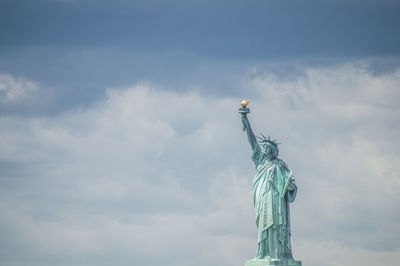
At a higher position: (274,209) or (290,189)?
(290,189)

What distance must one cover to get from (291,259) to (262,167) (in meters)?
3.98

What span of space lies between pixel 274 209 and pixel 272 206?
5.7 inches

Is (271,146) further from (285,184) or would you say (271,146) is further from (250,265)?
(250,265)

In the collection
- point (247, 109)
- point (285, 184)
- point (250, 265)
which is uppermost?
point (247, 109)

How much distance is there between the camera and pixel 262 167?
143ft

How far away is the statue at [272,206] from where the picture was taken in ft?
139

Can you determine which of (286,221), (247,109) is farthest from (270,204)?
(247,109)

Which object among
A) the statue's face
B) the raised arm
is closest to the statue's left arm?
the statue's face

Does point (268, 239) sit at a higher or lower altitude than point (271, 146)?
lower

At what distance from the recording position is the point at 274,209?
139 ft

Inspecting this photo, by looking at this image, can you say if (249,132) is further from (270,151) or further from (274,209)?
(274,209)

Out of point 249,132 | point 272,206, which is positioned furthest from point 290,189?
point 249,132

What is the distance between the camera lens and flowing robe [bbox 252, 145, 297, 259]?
42.3m

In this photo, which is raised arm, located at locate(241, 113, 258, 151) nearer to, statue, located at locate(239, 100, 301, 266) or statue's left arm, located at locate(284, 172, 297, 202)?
statue, located at locate(239, 100, 301, 266)
